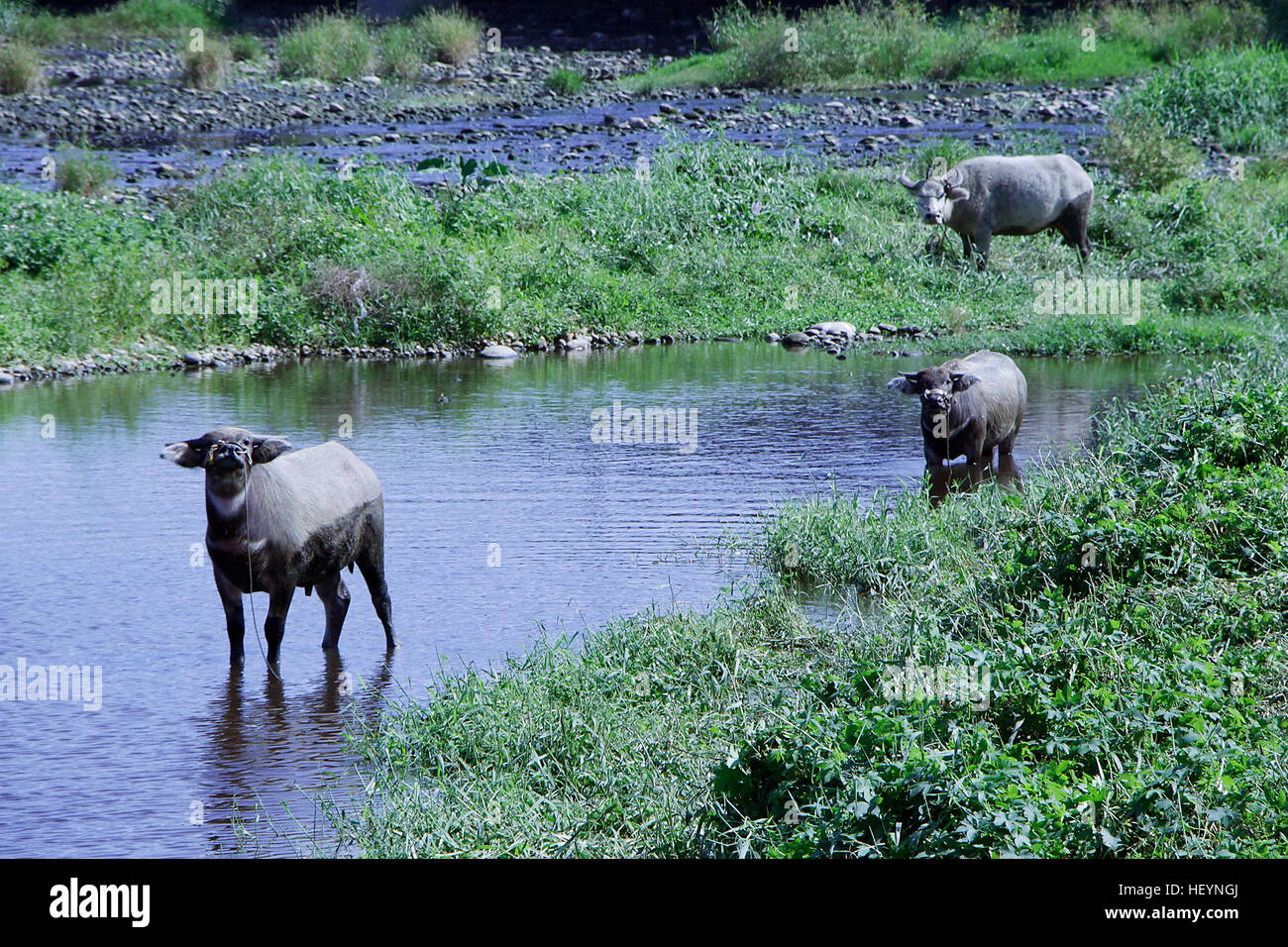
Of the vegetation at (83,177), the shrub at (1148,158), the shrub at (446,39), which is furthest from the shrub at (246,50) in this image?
the shrub at (1148,158)

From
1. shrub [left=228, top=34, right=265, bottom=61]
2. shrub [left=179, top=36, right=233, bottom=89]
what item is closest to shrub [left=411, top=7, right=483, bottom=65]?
shrub [left=228, top=34, right=265, bottom=61]

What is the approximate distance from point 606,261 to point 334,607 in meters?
11.4

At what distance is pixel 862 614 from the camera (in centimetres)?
783

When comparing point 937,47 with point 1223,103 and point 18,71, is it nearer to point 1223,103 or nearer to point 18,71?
point 1223,103

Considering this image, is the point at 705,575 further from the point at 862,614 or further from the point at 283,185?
the point at 283,185

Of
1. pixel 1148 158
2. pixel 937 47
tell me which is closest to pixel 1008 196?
pixel 1148 158

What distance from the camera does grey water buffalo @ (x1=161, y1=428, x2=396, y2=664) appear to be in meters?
6.74

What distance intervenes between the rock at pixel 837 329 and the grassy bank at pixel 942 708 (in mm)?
8498

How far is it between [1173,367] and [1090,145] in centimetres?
1211

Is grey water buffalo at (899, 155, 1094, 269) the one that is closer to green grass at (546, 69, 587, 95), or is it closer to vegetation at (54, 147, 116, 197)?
vegetation at (54, 147, 116, 197)

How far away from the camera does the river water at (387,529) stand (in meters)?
6.19

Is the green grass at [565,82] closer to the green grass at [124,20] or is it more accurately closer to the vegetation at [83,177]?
the green grass at [124,20]

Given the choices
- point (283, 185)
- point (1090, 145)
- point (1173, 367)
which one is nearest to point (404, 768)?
point (1173, 367)

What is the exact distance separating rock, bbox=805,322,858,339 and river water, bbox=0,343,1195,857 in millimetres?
806
